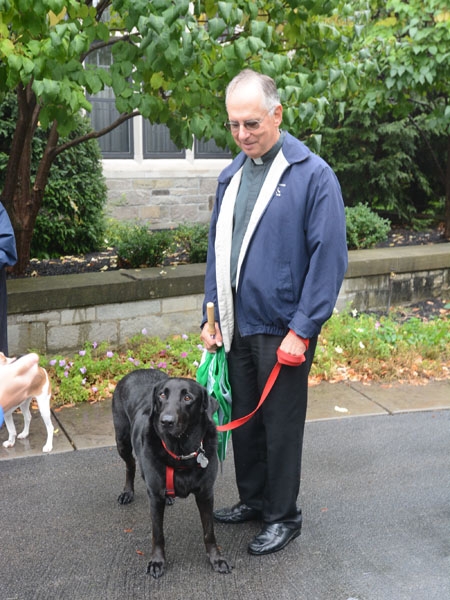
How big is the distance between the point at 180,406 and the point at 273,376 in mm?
488

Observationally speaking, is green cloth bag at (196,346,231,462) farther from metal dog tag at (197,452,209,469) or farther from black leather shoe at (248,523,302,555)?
black leather shoe at (248,523,302,555)

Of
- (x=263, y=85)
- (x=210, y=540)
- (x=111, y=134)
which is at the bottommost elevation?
(x=210, y=540)

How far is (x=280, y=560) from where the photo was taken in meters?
3.49

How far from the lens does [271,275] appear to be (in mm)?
3260

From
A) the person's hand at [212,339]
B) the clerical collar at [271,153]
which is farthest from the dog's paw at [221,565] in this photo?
the clerical collar at [271,153]

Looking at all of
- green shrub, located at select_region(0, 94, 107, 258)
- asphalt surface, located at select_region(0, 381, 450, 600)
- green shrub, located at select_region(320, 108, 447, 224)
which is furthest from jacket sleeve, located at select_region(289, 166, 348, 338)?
green shrub, located at select_region(320, 108, 447, 224)

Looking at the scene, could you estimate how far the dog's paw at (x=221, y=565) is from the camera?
338 centimetres

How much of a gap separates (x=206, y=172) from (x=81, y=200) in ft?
15.2

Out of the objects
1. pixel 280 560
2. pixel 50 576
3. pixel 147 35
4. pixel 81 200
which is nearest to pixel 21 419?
pixel 50 576

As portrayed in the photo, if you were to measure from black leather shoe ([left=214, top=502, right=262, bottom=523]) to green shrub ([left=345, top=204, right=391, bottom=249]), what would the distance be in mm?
5520

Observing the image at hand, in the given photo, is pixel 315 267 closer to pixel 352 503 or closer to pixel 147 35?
pixel 352 503

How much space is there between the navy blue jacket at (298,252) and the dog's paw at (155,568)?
119 centimetres

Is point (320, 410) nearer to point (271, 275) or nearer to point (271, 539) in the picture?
point (271, 539)

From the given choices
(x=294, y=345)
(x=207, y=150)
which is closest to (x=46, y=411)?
(x=294, y=345)
